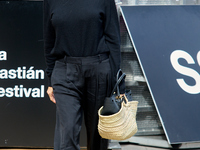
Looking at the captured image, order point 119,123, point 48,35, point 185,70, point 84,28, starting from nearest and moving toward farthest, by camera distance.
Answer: point 119,123 → point 84,28 → point 48,35 → point 185,70

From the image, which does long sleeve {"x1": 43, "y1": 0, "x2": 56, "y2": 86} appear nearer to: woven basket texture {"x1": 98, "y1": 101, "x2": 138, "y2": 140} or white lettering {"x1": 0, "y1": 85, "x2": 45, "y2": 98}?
woven basket texture {"x1": 98, "y1": 101, "x2": 138, "y2": 140}

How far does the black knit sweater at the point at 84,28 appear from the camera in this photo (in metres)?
2.24

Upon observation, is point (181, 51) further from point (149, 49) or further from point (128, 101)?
point (128, 101)

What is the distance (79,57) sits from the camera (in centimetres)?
225

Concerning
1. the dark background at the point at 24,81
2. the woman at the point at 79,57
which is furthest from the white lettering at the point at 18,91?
the woman at the point at 79,57

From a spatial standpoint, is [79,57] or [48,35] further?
[48,35]

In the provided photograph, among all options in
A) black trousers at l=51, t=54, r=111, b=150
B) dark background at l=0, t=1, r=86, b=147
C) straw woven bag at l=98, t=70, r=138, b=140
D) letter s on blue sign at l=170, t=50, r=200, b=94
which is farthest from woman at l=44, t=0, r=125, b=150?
letter s on blue sign at l=170, t=50, r=200, b=94

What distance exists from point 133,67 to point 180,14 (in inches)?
31.5

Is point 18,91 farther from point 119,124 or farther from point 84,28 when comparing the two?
point 119,124

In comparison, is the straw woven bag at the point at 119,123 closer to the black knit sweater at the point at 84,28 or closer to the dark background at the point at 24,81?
the black knit sweater at the point at 84,28

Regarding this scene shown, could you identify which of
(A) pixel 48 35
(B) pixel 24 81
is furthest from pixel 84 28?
(B) pixel 24 81

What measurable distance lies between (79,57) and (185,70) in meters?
1.64

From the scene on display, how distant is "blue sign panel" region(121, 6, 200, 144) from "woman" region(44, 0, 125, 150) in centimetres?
117

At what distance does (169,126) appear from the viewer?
331 cm
